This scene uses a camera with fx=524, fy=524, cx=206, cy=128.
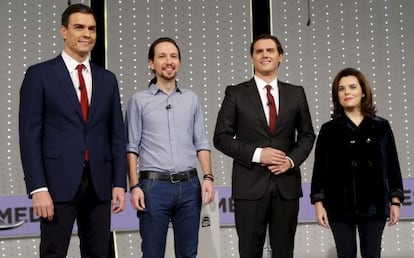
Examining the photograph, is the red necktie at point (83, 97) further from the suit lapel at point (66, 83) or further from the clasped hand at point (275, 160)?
the clasped hand at point (275, 160)

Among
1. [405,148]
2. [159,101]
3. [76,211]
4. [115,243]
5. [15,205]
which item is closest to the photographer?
[76,211]

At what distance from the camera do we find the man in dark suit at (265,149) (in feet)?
7.70

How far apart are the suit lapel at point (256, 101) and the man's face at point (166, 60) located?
0.37 m

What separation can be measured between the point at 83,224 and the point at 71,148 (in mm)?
312

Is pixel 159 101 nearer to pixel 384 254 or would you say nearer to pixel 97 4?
pixel 97 4

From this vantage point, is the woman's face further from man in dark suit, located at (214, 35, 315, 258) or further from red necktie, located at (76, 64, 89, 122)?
red necktie, located at (76, 64, 89, 122)

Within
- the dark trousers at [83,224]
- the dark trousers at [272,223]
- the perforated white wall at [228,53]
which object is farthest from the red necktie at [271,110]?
the perforated white wall at [228,53]

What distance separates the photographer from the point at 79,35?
216 cm

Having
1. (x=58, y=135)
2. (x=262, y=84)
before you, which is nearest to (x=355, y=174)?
(x=262, y=84)

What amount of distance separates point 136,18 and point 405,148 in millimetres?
2405

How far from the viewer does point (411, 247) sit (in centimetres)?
423

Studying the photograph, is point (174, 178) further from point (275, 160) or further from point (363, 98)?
point (363, 98)

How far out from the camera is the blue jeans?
92.7 inches

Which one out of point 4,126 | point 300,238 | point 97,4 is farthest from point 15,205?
point 300,238
